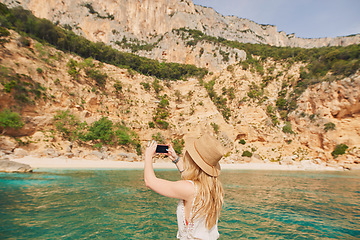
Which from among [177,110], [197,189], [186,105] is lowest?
[197,189]

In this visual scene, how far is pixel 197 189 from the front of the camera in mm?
1389

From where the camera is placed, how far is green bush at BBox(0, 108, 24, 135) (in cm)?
1788

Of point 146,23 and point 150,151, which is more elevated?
point 146,23

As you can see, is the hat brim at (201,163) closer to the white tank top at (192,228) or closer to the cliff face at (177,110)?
the white tank top at (192,228)

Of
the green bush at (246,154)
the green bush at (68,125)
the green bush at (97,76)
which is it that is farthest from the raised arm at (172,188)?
the green bush at (97,76)

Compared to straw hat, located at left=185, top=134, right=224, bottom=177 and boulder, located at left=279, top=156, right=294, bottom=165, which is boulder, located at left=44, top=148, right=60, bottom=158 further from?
boulder, located at left=279, top=156, right=294, bottom=165

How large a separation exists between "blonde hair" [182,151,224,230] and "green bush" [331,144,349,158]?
1525 inches

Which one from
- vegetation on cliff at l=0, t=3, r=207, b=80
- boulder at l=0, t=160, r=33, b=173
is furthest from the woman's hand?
vegetation on cliff at l=0, t=3, r=207, b=80

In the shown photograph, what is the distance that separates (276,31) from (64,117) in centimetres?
11421

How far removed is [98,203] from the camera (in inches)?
233

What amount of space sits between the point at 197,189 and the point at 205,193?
9 cm

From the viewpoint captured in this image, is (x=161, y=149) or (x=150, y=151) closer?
(x=150, y=151)

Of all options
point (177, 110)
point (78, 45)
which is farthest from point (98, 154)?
point (78, 45)

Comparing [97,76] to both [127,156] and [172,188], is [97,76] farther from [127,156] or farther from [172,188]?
[172,188]
